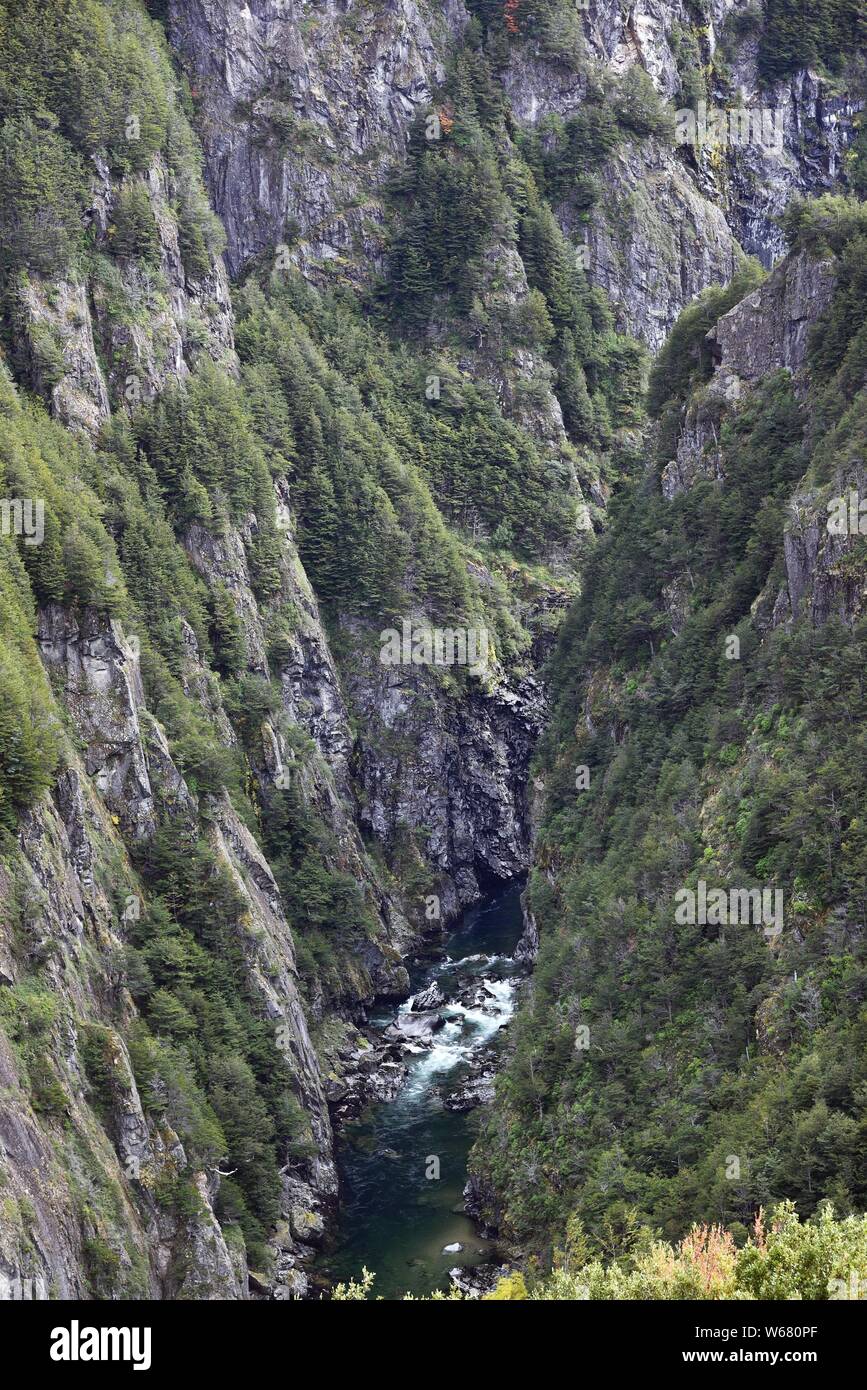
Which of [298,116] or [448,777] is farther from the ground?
[298,116]

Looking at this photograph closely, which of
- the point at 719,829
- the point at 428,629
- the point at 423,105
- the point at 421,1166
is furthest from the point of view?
the point at 423,105

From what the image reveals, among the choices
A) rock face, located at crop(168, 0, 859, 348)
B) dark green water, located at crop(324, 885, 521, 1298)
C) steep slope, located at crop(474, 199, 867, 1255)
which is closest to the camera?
steep slope, located at crop(474, 199, 867, 1255)

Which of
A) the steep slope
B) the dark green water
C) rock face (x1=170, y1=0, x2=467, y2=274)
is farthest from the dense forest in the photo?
the dark green water

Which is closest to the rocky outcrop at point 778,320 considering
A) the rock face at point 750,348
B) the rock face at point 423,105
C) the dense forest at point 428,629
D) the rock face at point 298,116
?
the rock face at point 750,348

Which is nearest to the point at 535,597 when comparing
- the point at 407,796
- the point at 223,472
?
the point at 407,796

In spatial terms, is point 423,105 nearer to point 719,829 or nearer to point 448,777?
point 448,777

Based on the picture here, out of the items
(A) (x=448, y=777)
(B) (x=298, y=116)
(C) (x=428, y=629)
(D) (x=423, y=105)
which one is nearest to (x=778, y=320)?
(C) (x=428, y=629)

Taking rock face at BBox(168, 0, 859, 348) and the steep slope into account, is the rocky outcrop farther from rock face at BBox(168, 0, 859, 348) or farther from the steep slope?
rock face at BBox(168, 0, 859, 348)

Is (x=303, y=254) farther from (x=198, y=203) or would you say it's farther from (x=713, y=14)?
(x=713, y=14)

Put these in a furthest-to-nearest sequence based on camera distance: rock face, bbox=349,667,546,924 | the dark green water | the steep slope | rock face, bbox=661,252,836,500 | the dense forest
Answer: rock face, bbox=349,667,546,924 → rock face, bbox=661,252,836,500 → the dark green water → the dense forest → the steep slope
